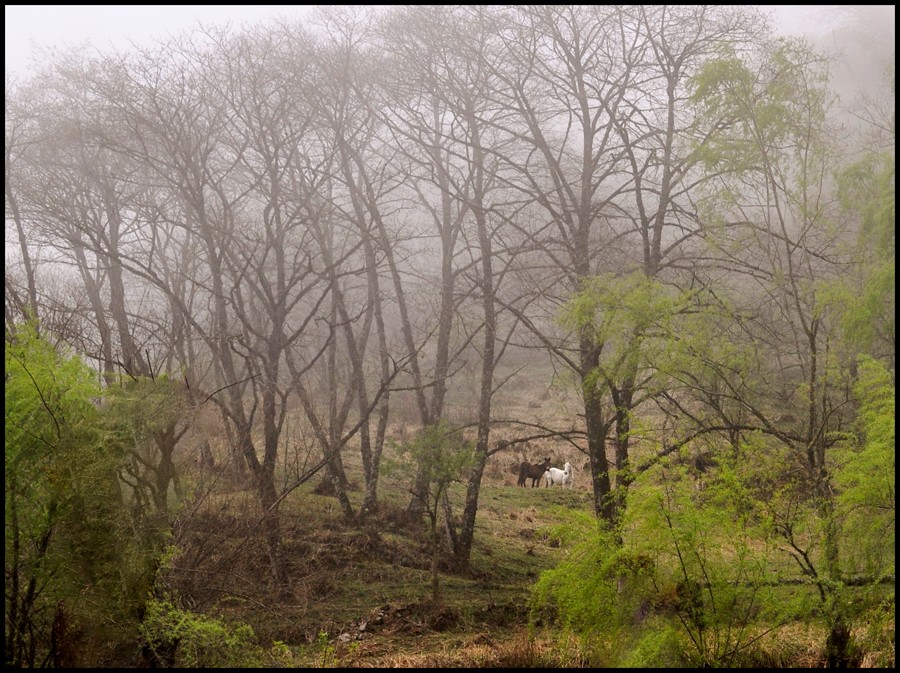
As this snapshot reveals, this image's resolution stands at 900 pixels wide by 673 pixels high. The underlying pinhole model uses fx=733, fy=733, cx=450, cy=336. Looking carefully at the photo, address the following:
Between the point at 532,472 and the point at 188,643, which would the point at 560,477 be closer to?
the point at 532,472

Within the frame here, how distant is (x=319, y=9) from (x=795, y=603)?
12759 millimetres

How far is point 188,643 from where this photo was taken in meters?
7.01

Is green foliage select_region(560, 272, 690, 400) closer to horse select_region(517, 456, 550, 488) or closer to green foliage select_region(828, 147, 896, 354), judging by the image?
green foliage select_region(828, 147, 896, 354)

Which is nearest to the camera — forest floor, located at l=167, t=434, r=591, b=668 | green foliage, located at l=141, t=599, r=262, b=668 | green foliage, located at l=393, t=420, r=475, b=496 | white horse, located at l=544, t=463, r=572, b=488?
green foliage, located at l=141, t=599, r=262, b=668

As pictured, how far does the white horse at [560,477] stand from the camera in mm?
17500

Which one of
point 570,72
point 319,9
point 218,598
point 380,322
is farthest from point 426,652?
point 319,9

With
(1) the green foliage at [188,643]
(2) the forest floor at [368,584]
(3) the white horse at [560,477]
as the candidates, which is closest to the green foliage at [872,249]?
(2) the forest floor at [368,584]

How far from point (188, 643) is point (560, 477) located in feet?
38.3

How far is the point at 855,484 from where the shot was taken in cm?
630

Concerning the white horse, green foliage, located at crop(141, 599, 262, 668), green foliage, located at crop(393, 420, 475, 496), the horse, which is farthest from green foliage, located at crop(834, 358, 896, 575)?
the horse

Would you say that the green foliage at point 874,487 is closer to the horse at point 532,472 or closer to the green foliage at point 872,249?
the green foliage at point 872,249

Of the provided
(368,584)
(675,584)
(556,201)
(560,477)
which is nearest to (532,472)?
(560,477)

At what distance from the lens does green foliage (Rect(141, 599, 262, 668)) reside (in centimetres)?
676

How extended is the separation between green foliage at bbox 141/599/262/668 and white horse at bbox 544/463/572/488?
11174 millimetres
